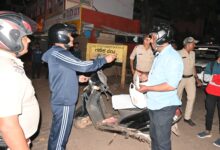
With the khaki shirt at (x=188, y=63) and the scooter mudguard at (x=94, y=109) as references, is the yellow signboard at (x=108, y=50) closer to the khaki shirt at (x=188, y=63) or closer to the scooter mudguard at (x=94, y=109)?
the khaki shirt at (x=188, y=63)

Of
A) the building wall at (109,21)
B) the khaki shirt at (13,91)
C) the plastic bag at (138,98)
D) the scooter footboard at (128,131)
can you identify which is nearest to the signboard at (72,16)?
the building wall at (109,21)

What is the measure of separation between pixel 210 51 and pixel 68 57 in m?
9.84

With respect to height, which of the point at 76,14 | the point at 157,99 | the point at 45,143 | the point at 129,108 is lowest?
the point at 45,143

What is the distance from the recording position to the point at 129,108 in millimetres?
4551

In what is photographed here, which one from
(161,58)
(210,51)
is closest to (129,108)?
(161,58)

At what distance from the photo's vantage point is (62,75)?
3.45 meters

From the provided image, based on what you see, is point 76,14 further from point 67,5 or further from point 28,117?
point 28,117

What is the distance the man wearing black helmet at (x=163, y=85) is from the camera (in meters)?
3.07

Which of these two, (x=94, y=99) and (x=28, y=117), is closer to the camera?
(x=28, y=117)

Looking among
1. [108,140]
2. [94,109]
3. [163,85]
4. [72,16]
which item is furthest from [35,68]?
[163,85]

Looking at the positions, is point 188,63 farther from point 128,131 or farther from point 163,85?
point 163,85

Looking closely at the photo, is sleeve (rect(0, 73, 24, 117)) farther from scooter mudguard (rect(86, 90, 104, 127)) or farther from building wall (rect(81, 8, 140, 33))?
building wall (rect(81, 8, 140, 33))

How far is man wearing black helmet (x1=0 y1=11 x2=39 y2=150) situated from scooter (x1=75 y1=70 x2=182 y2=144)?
2.59 metres

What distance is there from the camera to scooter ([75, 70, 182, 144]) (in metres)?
4.23
